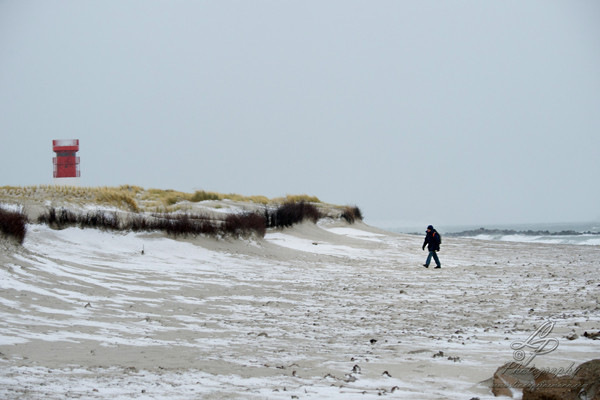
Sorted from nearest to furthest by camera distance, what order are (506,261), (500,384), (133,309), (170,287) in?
(500,384) → (133,309) → (170,287) → (506,261)

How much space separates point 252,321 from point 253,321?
0.02 metres

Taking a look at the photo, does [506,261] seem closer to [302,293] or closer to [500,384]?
[302,293]

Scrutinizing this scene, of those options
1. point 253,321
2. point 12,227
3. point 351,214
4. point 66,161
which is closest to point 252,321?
point 253,321

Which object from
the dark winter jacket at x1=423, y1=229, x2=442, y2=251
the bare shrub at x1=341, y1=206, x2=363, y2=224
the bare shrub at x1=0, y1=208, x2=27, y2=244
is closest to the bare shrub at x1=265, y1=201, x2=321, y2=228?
the bare shrub at x1=341, y1=206, x2=363, y2=224

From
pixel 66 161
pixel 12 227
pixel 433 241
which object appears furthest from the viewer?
pixel 66 161

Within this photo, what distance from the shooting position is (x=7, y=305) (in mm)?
8234

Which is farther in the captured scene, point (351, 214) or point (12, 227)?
point (351, 214)

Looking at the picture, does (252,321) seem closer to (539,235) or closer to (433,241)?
(433,241)

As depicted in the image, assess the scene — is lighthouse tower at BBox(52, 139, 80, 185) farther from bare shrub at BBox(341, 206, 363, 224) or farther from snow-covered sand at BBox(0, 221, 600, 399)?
snow-covered sand at BBox(0, 221, 600, 399)

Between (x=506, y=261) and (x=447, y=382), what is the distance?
15.2m

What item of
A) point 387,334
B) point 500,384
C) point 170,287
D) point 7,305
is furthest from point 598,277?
point 7,305

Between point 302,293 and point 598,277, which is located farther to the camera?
point 598,277

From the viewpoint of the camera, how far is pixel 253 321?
8727 millimetres
